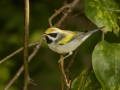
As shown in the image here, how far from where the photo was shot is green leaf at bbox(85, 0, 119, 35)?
1.40m

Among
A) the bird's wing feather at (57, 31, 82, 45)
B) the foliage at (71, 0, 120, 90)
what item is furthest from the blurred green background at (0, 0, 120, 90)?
the foliage at (71, 0, 120, 90)

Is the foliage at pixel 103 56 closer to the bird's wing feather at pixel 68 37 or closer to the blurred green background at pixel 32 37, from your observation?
the bird's wing feather at pixel 68 37

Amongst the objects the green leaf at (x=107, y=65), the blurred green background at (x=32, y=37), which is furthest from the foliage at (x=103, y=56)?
the blurred green background at (x=32, y=37)

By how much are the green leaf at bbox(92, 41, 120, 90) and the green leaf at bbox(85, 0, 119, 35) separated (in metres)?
0.08

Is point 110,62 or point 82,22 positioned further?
point 82,22

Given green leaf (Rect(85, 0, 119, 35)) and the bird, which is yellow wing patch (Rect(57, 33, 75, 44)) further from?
green leaf (Rect(85, 0, 119, 35))

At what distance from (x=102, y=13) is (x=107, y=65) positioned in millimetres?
201

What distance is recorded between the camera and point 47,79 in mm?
2398

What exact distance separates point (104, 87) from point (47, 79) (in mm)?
1078

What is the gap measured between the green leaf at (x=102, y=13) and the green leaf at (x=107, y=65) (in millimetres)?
76

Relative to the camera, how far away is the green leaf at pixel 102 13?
1396mm

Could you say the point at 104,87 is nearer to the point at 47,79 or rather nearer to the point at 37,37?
the point at 37,37

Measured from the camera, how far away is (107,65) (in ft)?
4.45

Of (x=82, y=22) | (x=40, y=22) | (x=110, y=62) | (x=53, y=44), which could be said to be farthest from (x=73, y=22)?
(x=110, y=62)
